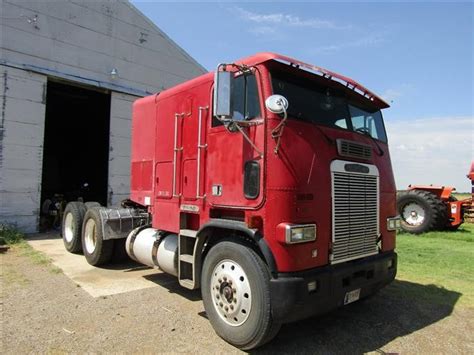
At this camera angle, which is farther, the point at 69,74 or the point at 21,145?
the point at 69,74

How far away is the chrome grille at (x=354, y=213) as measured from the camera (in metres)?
4.24

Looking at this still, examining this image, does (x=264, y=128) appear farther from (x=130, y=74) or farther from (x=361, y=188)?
(x=130, y=74)

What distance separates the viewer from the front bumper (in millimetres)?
3668

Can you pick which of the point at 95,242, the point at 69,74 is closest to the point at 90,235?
the point at 95,242

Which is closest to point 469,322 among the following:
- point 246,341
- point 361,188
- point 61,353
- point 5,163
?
point 361,188

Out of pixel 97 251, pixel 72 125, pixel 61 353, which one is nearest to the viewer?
pixel 61 353

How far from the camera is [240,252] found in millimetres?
4031

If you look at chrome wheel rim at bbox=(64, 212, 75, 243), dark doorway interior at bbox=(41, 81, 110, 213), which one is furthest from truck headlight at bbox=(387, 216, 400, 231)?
dark doorway interior at bbox=(41, 81, 110, 213)

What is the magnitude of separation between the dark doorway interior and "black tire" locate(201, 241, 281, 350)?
10759 mm

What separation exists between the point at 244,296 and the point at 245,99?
2.07 m

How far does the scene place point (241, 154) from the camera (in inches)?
168

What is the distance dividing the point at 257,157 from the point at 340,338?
2.21 meters

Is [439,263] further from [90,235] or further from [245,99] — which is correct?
[90,235]

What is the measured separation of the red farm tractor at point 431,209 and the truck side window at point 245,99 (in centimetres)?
1018
